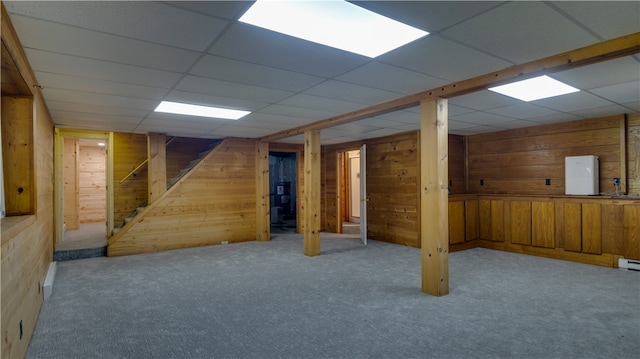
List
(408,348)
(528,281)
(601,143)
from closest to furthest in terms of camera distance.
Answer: (408,348) < (528,281) < (601,143)

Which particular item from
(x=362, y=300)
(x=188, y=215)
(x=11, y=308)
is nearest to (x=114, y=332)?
Answer: (x=11, y=308)

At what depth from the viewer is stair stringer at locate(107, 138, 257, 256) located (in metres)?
5.97

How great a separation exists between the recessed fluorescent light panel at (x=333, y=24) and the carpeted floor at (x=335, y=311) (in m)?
2.12

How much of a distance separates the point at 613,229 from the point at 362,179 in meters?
3.79

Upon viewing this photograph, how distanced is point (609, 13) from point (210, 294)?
12.8ft

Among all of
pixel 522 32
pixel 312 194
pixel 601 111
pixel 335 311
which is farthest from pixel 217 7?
pixel 601 111

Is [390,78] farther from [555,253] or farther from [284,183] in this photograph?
[284,183]

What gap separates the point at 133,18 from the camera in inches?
74.9

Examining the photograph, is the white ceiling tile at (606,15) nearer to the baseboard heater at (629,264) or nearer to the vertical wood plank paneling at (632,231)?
the vertical wood plank paneling at (632,231)

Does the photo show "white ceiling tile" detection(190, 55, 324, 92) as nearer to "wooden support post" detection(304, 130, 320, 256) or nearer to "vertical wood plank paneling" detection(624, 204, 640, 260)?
"wooden support post" detection(304, 130, 320, 256)

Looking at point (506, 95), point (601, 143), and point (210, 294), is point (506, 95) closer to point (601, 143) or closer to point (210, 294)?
point (601, 143)

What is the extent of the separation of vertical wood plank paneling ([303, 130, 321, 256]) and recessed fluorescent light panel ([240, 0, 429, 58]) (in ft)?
10.3

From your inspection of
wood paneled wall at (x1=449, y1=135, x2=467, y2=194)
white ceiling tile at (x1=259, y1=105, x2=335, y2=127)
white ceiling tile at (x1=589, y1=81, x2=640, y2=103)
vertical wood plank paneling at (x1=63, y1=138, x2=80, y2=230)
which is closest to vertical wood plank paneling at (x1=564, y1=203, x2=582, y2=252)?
white ceiling tile at (x1=589, y1=81, x2=640, y2=103)

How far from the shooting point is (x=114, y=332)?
273 centimetres
